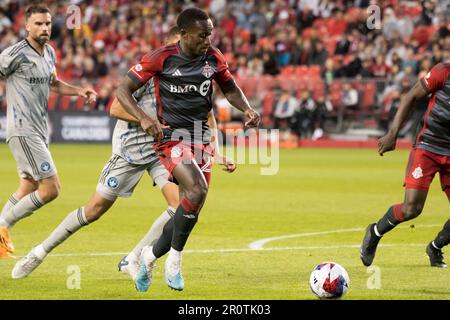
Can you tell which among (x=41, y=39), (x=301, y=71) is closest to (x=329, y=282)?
(x=41, y=39)

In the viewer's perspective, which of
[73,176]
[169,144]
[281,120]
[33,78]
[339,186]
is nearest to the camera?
[169,144]

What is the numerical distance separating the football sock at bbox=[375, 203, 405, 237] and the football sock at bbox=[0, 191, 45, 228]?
346 cm

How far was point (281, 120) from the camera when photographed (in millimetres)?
31219

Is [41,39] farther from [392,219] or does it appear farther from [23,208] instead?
[392,219]

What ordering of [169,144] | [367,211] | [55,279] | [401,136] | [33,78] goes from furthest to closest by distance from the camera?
[401,136] → [367,211] → [33,78] → [55,279] → [169,144]

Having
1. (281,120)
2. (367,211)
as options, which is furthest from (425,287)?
(281,120)

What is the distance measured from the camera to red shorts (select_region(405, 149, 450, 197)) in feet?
30.2

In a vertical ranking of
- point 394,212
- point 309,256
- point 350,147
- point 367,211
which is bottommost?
point 350,147

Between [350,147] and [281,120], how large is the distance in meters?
2.34

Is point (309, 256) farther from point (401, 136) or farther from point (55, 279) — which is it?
point (401, 136)

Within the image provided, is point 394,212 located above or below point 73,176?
above

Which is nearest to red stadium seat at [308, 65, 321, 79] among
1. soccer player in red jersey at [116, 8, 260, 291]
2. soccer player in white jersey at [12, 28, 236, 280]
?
soccer player in white jersey at [12, 28, 236, 280]

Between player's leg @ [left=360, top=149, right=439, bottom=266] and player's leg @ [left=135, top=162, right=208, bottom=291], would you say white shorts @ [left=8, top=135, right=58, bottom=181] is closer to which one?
player's leg @ [left=135, top=162, right=208, bottom=291]
